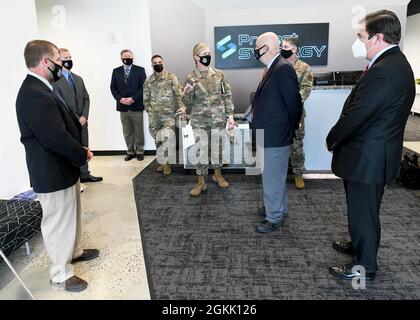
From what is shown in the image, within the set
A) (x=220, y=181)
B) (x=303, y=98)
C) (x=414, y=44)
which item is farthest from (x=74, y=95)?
(x=414, y=44)

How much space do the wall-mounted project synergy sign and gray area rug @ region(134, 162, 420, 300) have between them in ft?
10.5

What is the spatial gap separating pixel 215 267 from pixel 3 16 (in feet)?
9.37

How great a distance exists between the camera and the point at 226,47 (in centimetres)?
649

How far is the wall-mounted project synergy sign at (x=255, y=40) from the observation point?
637 centimetres

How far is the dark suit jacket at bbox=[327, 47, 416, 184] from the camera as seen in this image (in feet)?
6.34

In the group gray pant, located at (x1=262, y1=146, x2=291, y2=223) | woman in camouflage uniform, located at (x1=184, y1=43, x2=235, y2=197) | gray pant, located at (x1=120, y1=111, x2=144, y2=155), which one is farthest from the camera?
gray pant, located at (x1=120, y1=111, x2=144, y2=155)

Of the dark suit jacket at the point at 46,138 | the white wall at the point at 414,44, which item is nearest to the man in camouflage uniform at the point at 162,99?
the dark suit jacket at the point at 46,138

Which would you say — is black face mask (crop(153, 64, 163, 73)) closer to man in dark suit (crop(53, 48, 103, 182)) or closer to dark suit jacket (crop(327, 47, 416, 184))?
man in dark suit (crop(53, 48, 103, 182))

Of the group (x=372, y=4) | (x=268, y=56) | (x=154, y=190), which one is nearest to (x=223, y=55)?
(x=372, y=4)

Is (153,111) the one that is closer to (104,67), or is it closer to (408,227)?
(104,67)

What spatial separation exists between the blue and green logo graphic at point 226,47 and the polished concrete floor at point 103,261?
11.6 feet

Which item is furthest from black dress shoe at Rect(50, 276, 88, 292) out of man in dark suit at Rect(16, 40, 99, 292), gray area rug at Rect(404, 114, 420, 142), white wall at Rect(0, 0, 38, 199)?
gray area rug at Rect(404, 114, 420, 142)

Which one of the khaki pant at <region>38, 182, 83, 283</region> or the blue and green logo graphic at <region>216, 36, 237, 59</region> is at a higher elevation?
the blue and green logo graphic at <region>216, 36, 237, 59</region>

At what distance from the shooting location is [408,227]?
301cm
